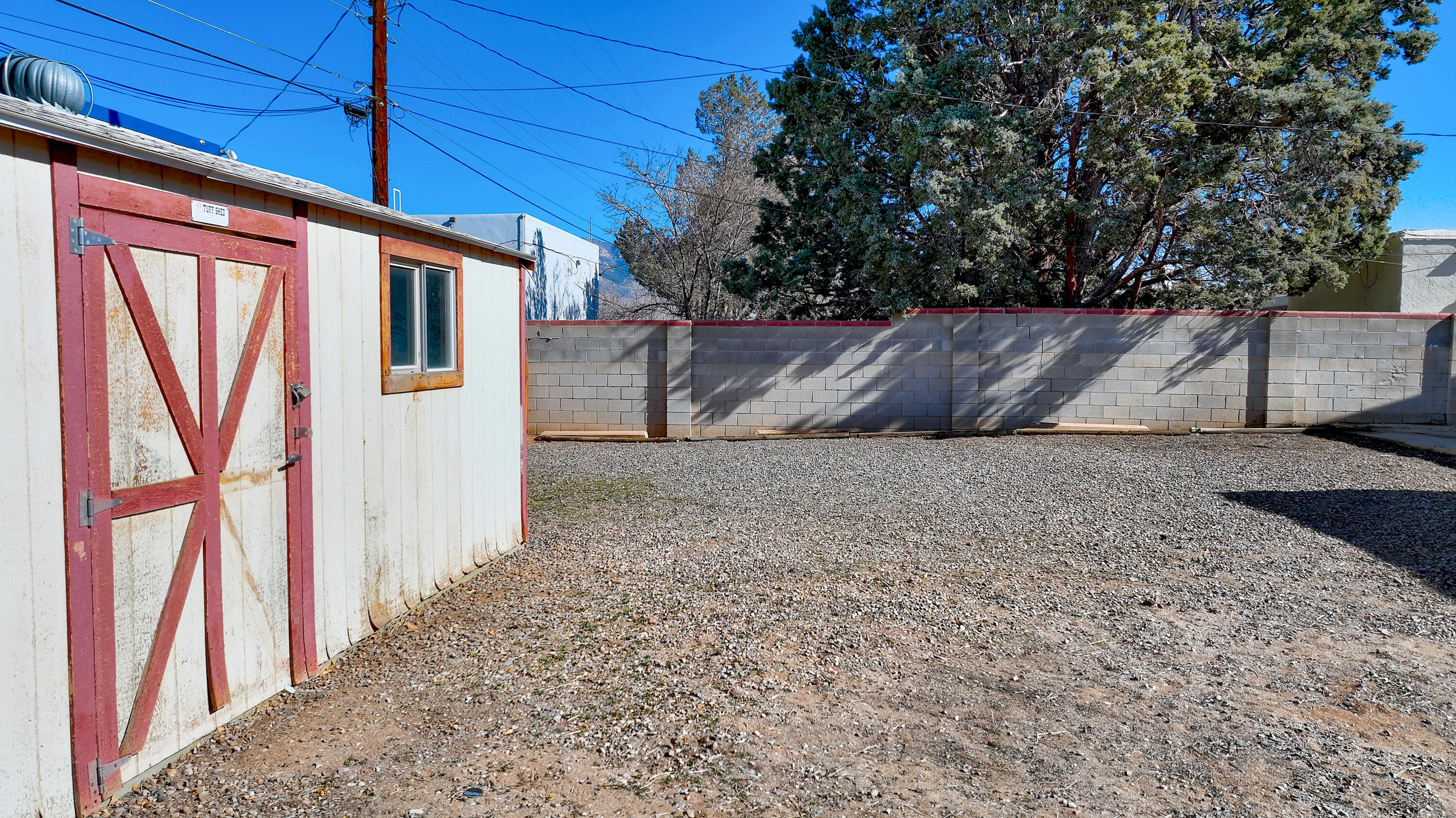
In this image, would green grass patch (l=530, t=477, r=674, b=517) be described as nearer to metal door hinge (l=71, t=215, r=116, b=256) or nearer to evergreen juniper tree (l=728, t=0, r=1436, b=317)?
metal door hinge (l=71, t=215, r=116, b=256)

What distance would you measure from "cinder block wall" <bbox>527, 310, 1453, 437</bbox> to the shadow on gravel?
4.19 meters

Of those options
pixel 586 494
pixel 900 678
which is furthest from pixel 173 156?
pixel 586 494

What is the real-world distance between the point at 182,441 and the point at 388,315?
1478 mm

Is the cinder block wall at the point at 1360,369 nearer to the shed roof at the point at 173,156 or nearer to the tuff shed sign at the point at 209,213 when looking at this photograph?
the shed roof at the point at 173,156

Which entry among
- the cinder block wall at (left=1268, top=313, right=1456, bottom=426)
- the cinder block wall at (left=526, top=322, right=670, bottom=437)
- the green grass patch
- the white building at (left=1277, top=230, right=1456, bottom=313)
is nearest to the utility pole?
the cinder block wall at (left=526, top=322, right=670, bottom=437)

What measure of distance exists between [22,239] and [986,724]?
3.71 m

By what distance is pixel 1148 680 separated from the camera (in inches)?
144

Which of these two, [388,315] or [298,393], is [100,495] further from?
[388,315]

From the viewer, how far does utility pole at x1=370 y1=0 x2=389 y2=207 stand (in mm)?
12016

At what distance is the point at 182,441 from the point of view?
3041mm

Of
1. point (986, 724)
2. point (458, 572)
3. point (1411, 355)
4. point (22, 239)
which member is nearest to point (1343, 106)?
point (1411, 355)

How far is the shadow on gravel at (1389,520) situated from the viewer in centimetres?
546

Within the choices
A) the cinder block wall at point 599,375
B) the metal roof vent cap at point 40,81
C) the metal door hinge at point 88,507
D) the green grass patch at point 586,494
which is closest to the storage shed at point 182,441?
the metal door hinge at point 88,507

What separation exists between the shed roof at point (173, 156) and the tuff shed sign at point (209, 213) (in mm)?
112
